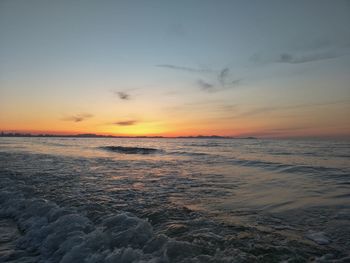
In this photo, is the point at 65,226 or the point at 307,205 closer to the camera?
the point at 65,226

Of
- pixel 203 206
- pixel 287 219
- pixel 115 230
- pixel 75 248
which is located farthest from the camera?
pixel 203 206

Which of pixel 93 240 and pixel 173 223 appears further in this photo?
pixel 173 223

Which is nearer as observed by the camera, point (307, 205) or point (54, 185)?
point (307, 205)

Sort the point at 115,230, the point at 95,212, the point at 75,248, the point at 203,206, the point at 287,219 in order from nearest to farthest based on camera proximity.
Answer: the point at 75,248
the point at 115,230
the point at 287,219
the point at 95,212
the point at 203,206

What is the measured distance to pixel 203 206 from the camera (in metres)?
7.27

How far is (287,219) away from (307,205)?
158 centimetres

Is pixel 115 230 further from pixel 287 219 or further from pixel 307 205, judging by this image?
pixel 307 205

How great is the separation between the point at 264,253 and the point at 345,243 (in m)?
1.58

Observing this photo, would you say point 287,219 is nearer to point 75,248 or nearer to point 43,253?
point 75,248

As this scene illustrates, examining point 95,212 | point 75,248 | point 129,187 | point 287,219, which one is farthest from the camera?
point 129,187

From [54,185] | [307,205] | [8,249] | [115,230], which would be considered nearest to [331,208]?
[307,205]

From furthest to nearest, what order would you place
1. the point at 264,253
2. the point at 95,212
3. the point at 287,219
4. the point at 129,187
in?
the point at 129,187 → the point at 95,212 → the point at 287,219 → the point at 264,253

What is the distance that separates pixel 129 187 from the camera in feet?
32.6

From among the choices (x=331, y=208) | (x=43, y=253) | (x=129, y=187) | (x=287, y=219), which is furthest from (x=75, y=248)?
(x=331, y=208)
